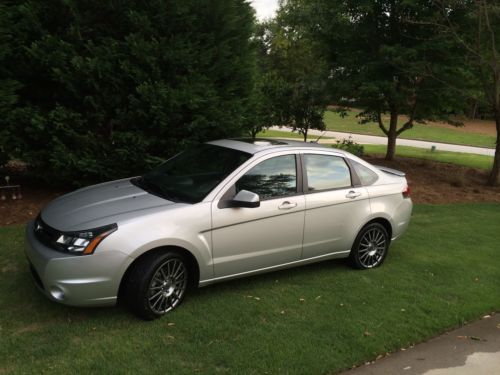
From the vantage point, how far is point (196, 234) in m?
4.13

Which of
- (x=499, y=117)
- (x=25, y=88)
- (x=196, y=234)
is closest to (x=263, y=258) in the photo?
(x=196, y=234)

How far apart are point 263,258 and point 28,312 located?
7.25 ft

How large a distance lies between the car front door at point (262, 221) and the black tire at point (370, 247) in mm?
934

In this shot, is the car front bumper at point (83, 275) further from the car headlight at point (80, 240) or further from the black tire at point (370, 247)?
the black tire at point (370, 247)

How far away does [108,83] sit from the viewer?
7230mm

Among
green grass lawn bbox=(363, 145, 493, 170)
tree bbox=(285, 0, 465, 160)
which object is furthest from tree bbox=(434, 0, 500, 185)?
green grass lawn bbox=(363, 145, 493, 170)

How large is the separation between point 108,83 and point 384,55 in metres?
7.42

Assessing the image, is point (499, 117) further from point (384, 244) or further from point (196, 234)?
point (196, 234)

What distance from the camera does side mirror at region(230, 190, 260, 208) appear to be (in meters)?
4.22

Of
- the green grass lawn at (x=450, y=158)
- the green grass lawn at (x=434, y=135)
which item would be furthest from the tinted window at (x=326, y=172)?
the green grass lawn at (x=434, y=135)

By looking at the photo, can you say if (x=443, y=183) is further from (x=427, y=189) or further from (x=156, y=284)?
(x=156, y=284)

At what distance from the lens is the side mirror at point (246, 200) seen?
166 inches

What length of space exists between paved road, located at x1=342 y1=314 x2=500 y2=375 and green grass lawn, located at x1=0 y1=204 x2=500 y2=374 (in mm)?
110

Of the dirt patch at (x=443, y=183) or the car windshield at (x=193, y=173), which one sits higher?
the car windshield at (x=193, y=173)
